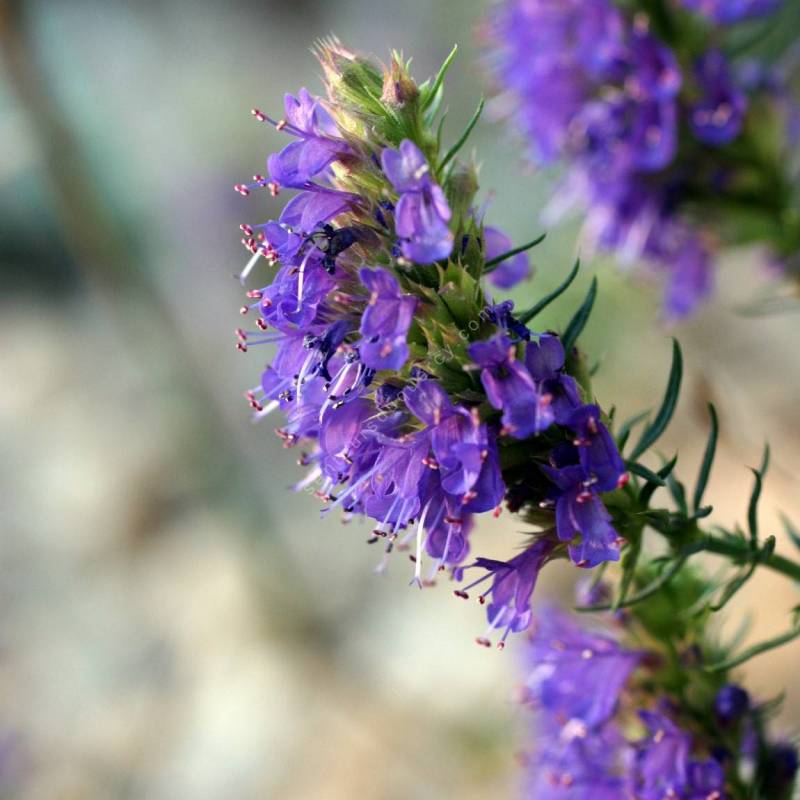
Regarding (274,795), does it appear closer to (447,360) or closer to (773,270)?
(773,270)

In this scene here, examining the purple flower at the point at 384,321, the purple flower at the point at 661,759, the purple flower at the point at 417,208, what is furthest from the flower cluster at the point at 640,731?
the purple flower at the point at 417,208

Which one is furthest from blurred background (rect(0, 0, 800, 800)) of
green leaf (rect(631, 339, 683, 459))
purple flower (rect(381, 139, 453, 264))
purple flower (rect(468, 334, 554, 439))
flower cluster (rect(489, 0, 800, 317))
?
purple flower (rect(381, 139, 453, 264))

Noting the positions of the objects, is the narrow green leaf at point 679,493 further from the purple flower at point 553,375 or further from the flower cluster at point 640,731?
the flower cluster at point 640,731

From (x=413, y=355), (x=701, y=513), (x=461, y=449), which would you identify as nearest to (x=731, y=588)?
(x=701, y=513)

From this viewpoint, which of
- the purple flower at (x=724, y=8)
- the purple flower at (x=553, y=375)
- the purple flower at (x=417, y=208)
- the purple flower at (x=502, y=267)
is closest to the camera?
the purple flower at (x=417, y=208)

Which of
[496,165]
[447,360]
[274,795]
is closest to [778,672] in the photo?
[274,795]

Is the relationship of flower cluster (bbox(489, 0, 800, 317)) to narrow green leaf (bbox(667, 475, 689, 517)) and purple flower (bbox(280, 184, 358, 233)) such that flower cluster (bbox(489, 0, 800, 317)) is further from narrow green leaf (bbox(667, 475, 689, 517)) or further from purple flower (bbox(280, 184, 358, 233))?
purple flower (bbox(280, 184, 358, 233))
